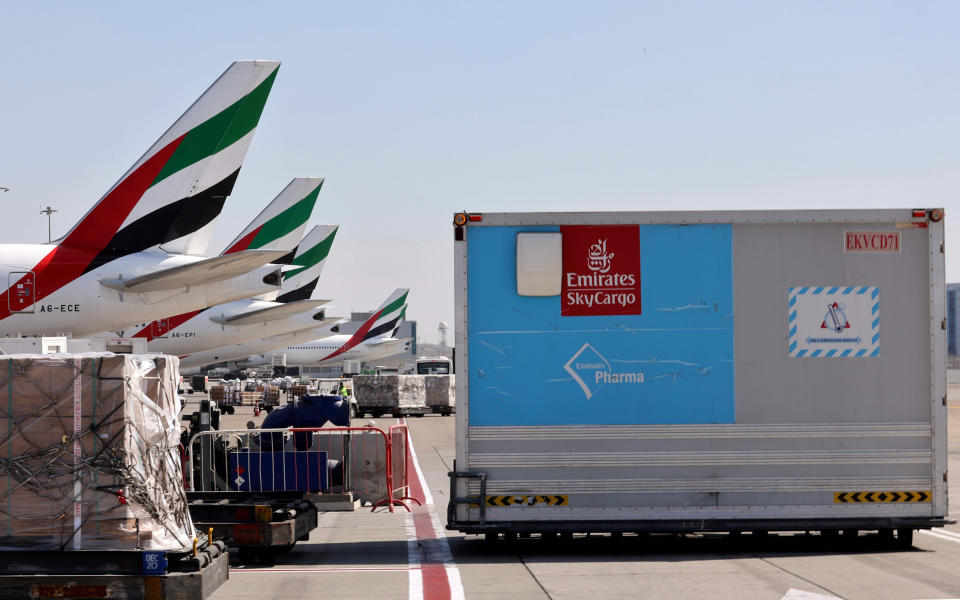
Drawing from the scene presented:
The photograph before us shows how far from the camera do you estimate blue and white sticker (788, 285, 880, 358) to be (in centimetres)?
1171

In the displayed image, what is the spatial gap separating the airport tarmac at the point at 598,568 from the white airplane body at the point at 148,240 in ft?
39.6

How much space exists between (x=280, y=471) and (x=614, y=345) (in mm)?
4352

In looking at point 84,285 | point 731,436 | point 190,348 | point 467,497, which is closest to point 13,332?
point 84,285

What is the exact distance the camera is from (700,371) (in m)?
11.7

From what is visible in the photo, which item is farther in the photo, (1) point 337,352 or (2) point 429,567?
(1) point 337,352

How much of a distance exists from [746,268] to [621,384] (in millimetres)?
1886

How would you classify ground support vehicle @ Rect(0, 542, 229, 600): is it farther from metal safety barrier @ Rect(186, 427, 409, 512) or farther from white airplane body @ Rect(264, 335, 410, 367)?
white airplane body @ Rect(264, 335, 410, 367)

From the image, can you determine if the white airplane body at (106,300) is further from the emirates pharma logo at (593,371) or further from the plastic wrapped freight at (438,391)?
the plastic wrapped freight at (438,391)

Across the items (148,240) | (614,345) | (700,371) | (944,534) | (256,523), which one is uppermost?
(148,240)

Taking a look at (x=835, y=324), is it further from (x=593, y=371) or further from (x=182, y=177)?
(x=182, y=177)

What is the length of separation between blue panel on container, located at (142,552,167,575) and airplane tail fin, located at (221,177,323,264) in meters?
35.9

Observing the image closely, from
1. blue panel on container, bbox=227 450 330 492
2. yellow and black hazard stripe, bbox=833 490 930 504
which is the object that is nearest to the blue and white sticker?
yellow and black hazard stripe, bbox=833 490 930 504

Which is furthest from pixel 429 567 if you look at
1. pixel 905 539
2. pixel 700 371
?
pixel 905 539

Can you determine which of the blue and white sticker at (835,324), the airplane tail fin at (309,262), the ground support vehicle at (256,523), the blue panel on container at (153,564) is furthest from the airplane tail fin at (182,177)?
the airplane tail fin at (309,262)
